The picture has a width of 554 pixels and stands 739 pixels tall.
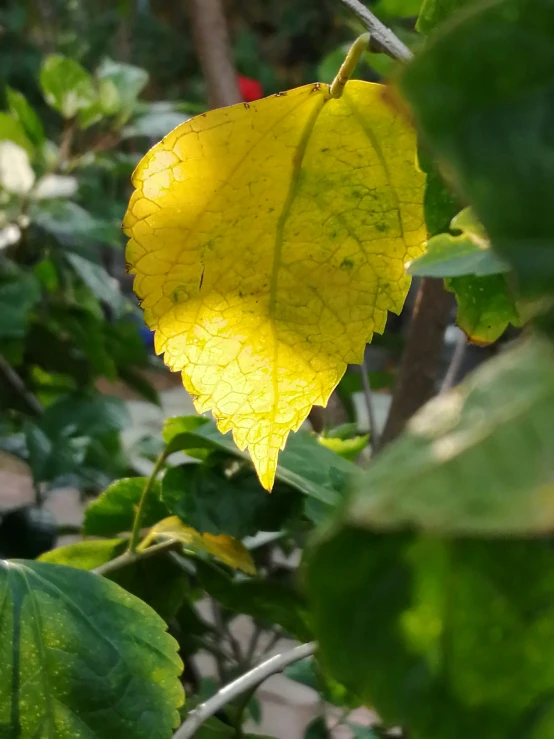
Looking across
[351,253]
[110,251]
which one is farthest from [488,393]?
[110,251]

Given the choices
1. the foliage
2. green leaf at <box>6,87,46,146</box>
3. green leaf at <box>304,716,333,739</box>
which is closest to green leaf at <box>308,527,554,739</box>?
the foliage

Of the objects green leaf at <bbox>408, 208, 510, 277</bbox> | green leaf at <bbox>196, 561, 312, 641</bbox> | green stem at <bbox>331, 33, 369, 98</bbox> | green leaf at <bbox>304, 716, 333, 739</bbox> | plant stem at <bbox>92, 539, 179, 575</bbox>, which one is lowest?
green leaf at <bbox>304, 716, 333, 739</bbox>

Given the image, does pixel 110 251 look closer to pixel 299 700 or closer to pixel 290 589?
pixel 299 700

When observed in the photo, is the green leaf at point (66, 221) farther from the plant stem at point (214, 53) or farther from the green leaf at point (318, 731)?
the green leaf at point (318, 731)

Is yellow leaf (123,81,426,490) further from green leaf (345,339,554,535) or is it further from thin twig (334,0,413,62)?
green leaf (345,339,554,535)

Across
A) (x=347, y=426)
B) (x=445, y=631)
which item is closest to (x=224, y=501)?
(x=347, y=426)

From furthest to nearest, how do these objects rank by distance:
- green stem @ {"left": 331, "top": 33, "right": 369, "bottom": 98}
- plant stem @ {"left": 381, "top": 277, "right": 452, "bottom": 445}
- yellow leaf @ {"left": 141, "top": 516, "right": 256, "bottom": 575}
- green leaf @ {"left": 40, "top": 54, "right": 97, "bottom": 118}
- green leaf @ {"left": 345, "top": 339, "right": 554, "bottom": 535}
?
green leaf @ {"left": 40, "top": 54, "right": 97, "bottom": 118} → plant stem @ {"left": 381, "top": 277, "right": 452, "bottom": 445} → yellow leaf @ {"left": 141, "top": 516, "right": 256, "bottom": 575} → green stem @ {"left": 331, "top": 33, "right": 369, "bottom": 98} → green leaf @ {"left": 345, "top": 339, "right": 554, "bottom": 535}

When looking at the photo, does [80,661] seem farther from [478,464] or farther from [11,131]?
[11,131]
